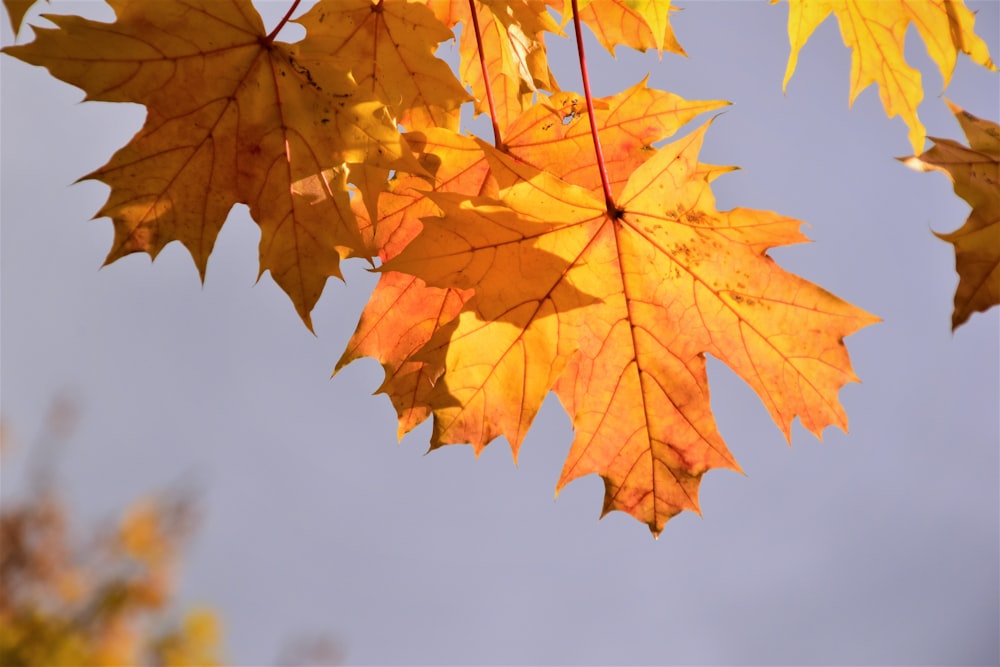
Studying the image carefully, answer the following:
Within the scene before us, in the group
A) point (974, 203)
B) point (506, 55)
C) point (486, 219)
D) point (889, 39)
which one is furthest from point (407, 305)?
point (889, 39)

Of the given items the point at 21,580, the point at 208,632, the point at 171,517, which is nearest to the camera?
the point at 208,632

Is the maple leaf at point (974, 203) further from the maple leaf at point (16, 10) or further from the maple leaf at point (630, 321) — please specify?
the maple leaf at point (16, 10)

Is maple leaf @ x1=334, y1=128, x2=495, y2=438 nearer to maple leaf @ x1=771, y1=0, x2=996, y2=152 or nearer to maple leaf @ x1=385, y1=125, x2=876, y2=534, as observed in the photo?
maple leaf @ x1=385, y1=125, x2=876, y2=534

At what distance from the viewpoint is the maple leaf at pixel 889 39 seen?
133 cm

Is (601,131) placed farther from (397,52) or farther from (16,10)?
(16,10)

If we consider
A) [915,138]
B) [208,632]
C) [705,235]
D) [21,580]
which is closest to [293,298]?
[705,235]

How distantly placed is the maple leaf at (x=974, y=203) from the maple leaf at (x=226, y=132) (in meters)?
0.75

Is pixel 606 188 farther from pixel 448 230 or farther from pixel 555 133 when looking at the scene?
pixel 448 230

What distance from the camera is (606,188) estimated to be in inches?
46.8

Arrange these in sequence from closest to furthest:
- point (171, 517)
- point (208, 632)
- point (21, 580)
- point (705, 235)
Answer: point (705, 235), point (208, 632), point (21, 580), point (171, 517)

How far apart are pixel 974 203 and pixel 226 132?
1083 millimetres

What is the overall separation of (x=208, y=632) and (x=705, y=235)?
12.7m

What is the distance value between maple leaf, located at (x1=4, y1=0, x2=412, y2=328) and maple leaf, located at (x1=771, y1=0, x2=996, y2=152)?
82 cm

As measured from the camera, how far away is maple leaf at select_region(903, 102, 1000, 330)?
997 mm
